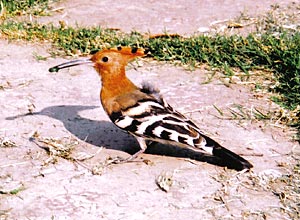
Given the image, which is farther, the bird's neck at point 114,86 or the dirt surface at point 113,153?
the bird's neck at point 114,86

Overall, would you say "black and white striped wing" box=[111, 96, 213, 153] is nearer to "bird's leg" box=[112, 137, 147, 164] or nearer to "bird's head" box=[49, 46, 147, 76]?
"bird's leg" box=[112, 137, 147, 164]

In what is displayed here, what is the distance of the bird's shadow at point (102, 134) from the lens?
4.61 meters

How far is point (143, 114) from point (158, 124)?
0.12 meters

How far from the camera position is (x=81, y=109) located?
5.26 metres

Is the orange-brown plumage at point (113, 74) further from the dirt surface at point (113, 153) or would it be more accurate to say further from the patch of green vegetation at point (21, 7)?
the patch of green vegetation at point (21, 7)

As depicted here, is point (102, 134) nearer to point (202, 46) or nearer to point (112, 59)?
point (112, 59)

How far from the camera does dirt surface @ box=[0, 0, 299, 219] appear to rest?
A: 13.1ft

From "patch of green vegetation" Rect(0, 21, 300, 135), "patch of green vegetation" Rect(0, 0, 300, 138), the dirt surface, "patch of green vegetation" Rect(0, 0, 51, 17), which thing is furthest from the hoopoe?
"patch of green vegetation" Rect(0, 0, 51, 17)

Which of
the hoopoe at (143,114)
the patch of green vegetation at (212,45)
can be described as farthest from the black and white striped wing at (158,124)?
the patch of green vegetation at (212,45)

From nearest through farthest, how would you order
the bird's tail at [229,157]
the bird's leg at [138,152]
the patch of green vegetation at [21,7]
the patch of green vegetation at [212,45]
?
the bird's tail at [229,157] < the bird's leg at [138,152] < the patch of green vegetation at [212,45] < the patch of green vegetation at [21,7]

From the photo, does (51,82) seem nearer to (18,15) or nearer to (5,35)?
(5,35)

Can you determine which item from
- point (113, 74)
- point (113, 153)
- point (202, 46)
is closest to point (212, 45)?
point (202, 46)

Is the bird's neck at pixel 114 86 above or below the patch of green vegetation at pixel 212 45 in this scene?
above

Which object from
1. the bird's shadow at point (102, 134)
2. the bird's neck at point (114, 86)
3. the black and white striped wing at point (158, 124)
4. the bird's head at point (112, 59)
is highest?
the bird's head at point (112, 59)
